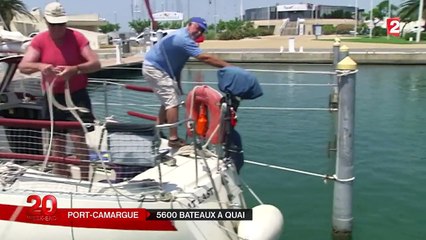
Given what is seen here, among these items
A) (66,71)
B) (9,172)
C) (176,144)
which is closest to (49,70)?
(66,71)

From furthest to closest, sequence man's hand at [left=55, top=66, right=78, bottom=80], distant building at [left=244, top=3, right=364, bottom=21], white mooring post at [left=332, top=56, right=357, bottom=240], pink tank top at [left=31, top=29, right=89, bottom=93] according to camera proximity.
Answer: distant building at [left=244, top=3, right=364, bottom=21]
white mooring post at [left=332, top=56, right=357, bottom=240]
pink tank top at [left=31, top=29, right=89, bottom=93]
man's hand at [left=55, top=66, right=78, bottom=80]

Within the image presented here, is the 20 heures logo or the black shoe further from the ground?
the black shoe

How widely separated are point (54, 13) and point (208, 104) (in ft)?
5.18

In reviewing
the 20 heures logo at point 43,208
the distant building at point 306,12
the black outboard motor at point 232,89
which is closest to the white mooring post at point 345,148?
the black outboard motor at point 232,89

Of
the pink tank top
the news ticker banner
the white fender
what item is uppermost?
the pink tank top

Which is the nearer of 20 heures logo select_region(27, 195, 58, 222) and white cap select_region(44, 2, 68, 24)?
20 heures logo select_region(27, 195, 58, 222)

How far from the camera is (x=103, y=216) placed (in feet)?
13.2

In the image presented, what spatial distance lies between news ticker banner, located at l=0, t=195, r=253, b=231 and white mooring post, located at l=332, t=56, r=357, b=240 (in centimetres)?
206

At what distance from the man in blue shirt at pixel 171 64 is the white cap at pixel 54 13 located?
1144mm

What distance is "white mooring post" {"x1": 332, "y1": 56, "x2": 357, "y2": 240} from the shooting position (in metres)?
5.36

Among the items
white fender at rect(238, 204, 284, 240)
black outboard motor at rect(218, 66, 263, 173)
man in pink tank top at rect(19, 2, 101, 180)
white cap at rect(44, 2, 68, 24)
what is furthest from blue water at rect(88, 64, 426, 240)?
white cap at rect(44, 2, 68, 24)

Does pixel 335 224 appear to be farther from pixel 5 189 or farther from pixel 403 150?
pixel 403 150

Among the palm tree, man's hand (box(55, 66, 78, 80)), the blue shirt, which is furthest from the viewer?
the palm tree

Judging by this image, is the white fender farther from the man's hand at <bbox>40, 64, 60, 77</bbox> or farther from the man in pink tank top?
the man's hand at <bbox>40, 64, 60, 77</bbox>
